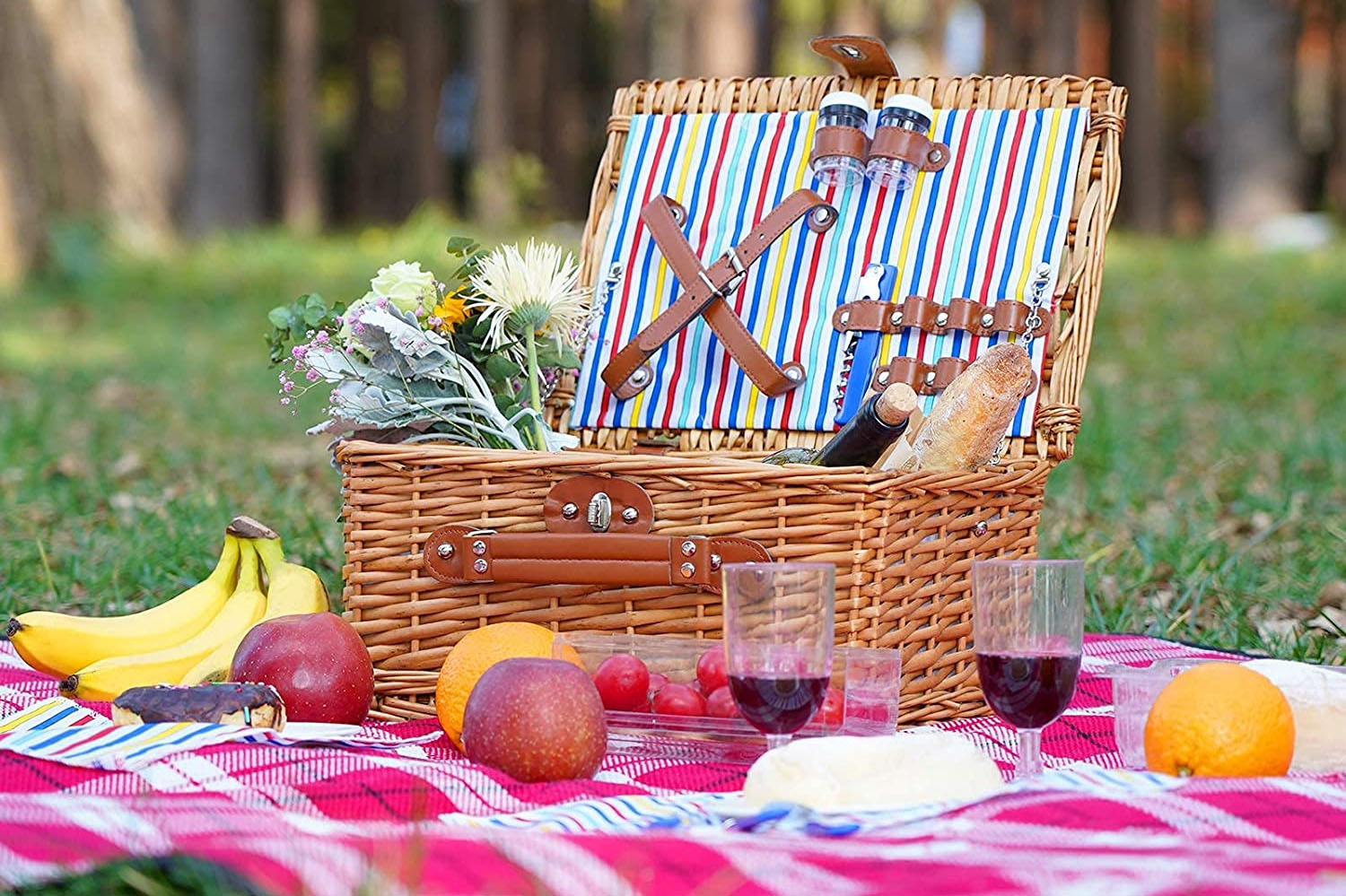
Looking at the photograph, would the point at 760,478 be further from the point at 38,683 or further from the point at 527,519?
the point at 38,683

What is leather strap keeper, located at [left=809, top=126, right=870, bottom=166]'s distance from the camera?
2.90m

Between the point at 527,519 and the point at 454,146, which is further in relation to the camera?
the point at 454,146

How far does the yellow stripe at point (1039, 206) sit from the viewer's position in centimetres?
278

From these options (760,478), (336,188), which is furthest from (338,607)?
(336,188)

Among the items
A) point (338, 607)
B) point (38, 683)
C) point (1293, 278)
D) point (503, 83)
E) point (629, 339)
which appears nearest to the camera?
point (38, 683)

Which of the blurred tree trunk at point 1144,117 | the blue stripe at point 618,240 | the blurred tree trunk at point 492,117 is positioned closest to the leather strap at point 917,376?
the blue stripe at point 618,240

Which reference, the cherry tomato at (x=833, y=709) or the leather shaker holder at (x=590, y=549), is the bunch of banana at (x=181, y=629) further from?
the cherry tomato at (x=833, y=709)

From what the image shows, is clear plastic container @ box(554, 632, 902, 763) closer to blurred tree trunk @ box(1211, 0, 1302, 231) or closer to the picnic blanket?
the picnic blanket

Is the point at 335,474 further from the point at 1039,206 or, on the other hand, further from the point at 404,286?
the point at 1039,206

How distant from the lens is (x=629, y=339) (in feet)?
9.97

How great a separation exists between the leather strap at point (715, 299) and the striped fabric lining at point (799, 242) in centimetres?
3

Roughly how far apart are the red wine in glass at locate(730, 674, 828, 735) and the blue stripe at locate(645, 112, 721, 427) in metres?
1.20

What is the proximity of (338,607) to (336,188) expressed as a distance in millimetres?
18859

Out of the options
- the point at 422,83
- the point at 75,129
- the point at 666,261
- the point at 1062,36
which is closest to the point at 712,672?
the point at 666,261
